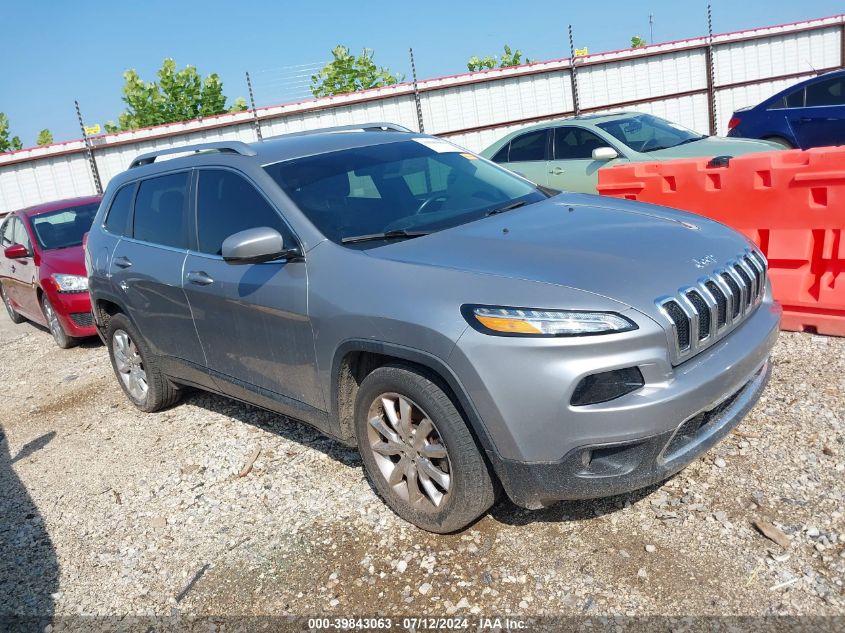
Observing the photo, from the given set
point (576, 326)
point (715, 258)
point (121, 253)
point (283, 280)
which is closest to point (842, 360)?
point (715, 258)

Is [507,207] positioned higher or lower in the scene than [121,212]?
lower

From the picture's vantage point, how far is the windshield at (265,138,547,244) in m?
3.54

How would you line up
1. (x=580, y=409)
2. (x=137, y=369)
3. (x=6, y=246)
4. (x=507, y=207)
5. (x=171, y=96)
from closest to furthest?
(x=580, y=409), (x=507, y=207), (x=137, y=369), (x=6, y=246), (x=171, y=96)

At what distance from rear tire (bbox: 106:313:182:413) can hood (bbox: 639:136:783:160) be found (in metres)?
5.90

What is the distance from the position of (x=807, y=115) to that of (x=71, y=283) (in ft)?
33.6

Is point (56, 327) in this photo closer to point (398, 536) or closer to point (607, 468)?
point (398, 536)

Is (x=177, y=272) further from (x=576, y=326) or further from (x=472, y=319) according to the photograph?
(x=576, y=326)

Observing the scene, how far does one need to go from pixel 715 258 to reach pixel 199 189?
287 centimetres

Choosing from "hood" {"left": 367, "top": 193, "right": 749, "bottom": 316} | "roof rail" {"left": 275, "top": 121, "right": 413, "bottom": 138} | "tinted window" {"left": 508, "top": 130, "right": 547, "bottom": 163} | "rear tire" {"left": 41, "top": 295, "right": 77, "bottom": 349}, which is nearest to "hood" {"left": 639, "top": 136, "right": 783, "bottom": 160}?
"tinted window" {"left": 508, "top": 130, "right": 547, "bottom": 163}

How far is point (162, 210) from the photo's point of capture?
4.62 meters

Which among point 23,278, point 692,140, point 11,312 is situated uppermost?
point 692,140

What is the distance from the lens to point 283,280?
3.50 meters

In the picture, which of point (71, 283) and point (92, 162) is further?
point (92, 162)

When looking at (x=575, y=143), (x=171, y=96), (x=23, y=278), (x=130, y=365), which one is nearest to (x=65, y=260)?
(x=23, y=278)
